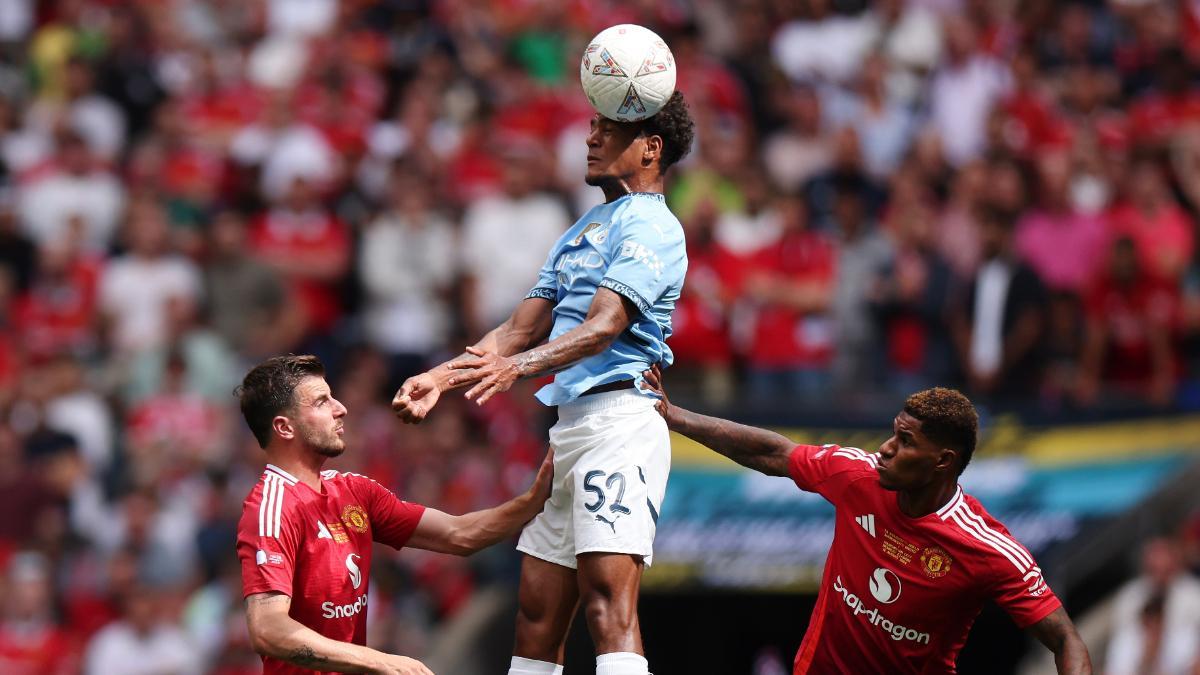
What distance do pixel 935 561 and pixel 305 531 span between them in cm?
285

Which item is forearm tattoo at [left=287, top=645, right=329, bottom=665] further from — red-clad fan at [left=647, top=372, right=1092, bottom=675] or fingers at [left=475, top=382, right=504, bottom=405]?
red-clad fan at [left=647, top=372, right=1092, bottom=675]

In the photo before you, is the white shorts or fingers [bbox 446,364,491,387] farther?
the white shorts

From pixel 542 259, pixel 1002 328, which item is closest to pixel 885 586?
pixel 1002 328

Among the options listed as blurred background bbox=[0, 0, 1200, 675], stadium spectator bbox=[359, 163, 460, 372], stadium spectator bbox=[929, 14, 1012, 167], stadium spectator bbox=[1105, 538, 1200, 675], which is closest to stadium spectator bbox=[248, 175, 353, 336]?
blurred background bbox=[0, 0, 1200, 675]

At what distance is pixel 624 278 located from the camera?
8.17 meters

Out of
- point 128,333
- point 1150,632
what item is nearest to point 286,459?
point 1150,632

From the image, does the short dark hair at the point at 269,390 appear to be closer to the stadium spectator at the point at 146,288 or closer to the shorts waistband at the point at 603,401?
the shorts waistband at the point at 603,401

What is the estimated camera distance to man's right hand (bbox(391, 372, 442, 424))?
24.3 ft

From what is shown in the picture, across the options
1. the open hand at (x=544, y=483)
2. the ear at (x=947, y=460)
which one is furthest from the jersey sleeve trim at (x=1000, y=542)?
the open hand at (x=544, y=483)

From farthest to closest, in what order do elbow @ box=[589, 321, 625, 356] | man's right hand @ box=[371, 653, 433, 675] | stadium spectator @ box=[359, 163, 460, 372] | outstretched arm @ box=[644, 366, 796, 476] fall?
stadium spectator @ box=[359, 163, 460, 372], outstretched arm @ box=[644, 366, 796, 476], elbow @ box=[589, 321, 625, 356], man's right hand @ box=[371, 653, 433, 675]

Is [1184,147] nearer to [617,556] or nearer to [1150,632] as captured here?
[1150,632]

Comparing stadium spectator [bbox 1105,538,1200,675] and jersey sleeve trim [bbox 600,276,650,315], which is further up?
jersey sleeve trim [bbox 600,276,650,315]

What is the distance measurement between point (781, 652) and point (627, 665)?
693cm

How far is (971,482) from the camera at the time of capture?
46.7 feet
